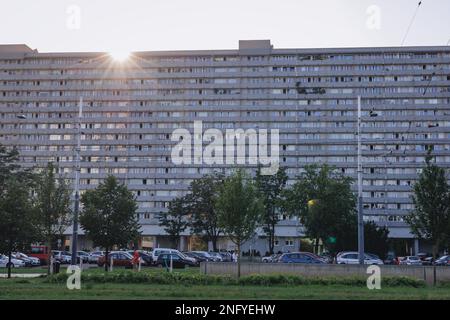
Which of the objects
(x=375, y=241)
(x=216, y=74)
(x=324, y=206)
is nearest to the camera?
(x=324, y=206)

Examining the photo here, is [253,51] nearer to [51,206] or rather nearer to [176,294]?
[51,206]

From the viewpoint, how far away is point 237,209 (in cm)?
3088

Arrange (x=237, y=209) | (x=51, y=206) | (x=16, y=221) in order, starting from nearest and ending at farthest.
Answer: (x=237, y=209) < (x=16, y=221) < (x=51, y=206)

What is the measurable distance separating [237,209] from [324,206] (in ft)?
73.5

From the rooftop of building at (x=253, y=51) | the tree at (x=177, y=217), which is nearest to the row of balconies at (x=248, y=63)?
the rooftop of building at (x=253, y=51)

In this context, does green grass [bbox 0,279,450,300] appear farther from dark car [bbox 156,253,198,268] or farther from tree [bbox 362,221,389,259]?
tree [bbox 362,221,389,259]

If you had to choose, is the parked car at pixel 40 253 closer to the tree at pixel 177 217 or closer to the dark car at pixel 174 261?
the dark car at pixel 174 261

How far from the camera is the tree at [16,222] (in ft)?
104

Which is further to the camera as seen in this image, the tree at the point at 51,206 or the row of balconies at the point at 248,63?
the row of balconies at the point at 248,63

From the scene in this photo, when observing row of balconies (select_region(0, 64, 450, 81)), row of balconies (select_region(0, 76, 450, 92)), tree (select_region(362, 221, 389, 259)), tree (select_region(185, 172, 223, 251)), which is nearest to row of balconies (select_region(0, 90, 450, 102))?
row of balconies (select_region(0, 76, 450, 92))

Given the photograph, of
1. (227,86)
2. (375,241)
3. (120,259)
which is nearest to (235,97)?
(227,86)

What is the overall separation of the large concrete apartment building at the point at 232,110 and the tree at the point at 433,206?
70.0m

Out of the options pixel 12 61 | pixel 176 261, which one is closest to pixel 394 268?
pixel 176 261
